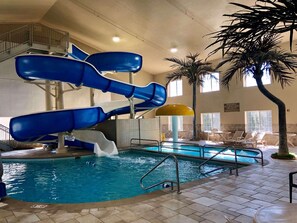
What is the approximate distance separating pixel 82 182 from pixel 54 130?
287 centimetres

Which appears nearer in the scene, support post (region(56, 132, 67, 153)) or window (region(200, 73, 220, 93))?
support post (region(56, 132, 67, 153))

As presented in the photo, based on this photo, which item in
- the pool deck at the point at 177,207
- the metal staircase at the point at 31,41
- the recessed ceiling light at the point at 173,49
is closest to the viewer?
the pool deck at the point at 177,207

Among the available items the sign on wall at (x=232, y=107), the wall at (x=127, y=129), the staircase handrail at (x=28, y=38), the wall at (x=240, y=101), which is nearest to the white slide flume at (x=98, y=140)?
the wall at (x=127, y=129)

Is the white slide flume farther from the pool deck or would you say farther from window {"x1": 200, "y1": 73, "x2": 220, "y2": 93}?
window {"x1": 200, "y1": 73, "x2": 220, "y2": 93}

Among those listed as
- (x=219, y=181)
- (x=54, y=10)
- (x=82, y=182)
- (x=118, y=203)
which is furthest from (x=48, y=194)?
→ (x=54, y=10)

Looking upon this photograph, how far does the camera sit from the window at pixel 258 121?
12.7 meters

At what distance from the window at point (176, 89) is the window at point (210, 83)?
80.9 inches

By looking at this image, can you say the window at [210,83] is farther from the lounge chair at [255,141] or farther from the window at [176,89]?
the lounge chair at [255,141]

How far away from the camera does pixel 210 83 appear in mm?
15297

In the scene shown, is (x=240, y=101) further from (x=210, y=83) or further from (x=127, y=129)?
(x=127, y=129)

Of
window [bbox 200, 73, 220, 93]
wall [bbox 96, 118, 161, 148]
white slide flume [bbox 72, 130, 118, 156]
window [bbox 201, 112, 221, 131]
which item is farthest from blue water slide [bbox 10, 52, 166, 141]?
window [bbox 201, 112, 221, 131]

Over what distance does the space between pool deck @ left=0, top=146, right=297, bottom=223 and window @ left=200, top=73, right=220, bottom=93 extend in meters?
10.5

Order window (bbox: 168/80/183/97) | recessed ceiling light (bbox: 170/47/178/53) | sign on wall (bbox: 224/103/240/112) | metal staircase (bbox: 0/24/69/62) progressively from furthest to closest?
window (bbox: 168/80/183/97), sign on wall (bbox: 224/103/240/112), recessed ceiling light (bbox: 170/47/178/53), metal staircase (bbox: 0/24/69/62)

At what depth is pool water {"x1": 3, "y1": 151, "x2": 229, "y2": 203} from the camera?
526 cm
